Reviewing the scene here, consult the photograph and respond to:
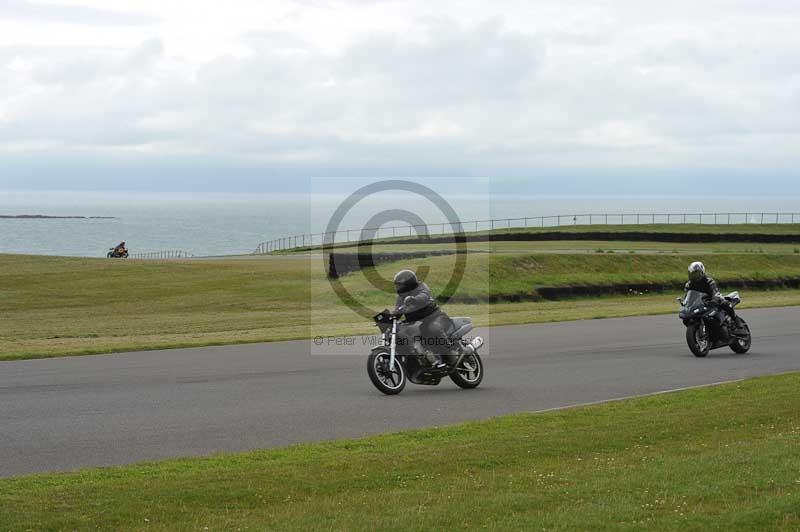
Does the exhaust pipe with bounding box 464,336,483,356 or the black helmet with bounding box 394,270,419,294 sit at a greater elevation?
the black helmet with bounding box 394,270,419,294

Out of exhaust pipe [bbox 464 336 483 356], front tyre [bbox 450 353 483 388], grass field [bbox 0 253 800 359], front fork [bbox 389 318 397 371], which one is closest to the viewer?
front fork [bbox 389 318 397 371]

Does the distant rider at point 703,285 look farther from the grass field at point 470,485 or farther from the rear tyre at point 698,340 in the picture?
the grass field at point 470,485

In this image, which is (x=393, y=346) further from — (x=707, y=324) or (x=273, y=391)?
(x=707, y=324)

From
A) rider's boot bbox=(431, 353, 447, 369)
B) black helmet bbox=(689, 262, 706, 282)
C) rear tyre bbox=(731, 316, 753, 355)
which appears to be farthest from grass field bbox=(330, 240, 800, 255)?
rider's boot bbox=(431, 353, 447, 369)

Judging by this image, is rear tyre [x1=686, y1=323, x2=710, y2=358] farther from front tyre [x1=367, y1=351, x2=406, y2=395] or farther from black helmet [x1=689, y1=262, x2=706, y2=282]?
front tyre [x1=367, y1=351, x2=406, y2=395]

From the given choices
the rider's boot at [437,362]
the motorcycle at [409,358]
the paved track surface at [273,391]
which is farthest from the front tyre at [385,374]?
the rider's boot at [437,362]

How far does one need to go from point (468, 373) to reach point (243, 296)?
22781 mm

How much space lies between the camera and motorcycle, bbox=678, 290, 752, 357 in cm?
2088

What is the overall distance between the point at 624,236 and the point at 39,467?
6179cm

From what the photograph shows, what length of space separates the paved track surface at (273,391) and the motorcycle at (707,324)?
12.0 inches

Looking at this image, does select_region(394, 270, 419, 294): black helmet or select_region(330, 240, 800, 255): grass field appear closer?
select_region(394, 270, 419, 294): black helmet

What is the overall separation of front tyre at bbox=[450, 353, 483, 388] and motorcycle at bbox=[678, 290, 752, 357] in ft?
19.4

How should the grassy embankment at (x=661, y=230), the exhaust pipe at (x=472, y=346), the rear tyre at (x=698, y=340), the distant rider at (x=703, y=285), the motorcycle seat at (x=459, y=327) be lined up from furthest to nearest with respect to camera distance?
the grassy embankment at (x=661, y=230)
the distant rider at (x=703, y=285)
the rear tyre at (x=698, y=340)
the exhaust pipe at (x=472, y=346)
the motorcycle seat at (x=459, y=327)

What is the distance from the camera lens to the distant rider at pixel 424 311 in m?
15.5
